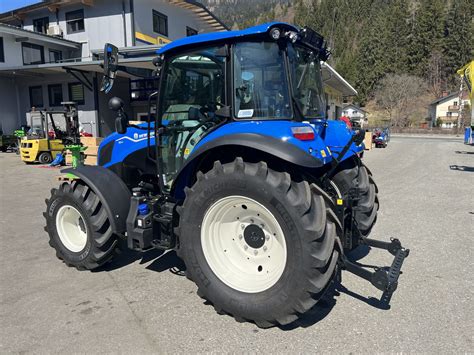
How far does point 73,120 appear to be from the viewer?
52.9 feet

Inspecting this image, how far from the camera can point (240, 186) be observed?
2914 millimetres

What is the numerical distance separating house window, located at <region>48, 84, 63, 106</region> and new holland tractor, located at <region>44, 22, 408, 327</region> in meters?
18.6

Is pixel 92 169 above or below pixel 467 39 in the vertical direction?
below

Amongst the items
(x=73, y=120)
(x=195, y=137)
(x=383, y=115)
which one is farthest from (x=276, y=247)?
(x=383, y=115)

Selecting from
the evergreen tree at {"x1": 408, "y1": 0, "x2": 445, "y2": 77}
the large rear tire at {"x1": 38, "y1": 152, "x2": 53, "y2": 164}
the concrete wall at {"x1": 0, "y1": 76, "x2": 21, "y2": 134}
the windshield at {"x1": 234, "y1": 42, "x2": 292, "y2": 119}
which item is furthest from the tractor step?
the evergreen tree at {"x1": 408, "y1": 0, "x2": 445, "y2": 77}

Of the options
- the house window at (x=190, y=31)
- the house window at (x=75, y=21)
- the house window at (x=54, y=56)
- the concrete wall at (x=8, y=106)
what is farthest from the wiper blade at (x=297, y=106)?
the concrete wall at (x=8, y=106)

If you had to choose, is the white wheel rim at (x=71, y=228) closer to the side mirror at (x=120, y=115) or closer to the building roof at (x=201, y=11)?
the side mirror at (x=120, y=115)

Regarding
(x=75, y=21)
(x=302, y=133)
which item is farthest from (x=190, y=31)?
(x=302, y=133)

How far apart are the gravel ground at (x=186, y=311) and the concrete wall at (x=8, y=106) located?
64.6ft

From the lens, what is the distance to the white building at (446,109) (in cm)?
6856

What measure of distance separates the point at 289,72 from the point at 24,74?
21.8 metres

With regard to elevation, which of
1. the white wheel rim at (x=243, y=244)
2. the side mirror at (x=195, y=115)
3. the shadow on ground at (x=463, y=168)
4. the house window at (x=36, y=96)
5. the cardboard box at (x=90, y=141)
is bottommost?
the shadow on ground at (x=463, y=168)

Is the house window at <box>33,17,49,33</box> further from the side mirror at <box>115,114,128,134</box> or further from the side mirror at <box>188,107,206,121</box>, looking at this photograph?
the side mirror at <box>188,107,206,121</box>

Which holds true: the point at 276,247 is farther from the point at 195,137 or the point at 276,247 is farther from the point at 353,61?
the point at 353,61
